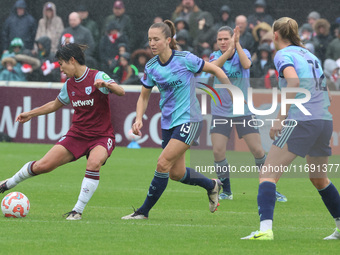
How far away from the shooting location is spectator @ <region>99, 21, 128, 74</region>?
20516 mm

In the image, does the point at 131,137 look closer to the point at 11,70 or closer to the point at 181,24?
the point at 181,24

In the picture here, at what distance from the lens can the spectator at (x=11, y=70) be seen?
20.9 m

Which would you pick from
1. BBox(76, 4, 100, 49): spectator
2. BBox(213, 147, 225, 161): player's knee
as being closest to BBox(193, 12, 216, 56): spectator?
BBox(76, 4, 100, 49): spectator

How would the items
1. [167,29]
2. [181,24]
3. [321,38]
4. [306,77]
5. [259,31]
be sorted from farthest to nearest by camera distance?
[181,24], [259,31], [321,38], [167,29], [306,77]

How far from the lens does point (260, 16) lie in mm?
20203

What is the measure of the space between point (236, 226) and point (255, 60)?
11378mm

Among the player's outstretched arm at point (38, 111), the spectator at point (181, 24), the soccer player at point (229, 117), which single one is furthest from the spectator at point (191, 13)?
Answer: the player's outstretched arm at point (38, 111)

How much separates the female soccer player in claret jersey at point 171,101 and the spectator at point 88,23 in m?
12.6

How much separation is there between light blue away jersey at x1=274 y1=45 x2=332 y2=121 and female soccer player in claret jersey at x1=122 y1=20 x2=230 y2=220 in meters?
1.63

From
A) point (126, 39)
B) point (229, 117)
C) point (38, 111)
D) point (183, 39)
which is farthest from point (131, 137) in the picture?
point (38, 111)

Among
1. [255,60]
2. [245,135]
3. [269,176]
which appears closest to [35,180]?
[245,135]

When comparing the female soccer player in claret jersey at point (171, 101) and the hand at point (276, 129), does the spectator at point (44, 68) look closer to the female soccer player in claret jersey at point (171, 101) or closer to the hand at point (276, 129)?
the female soccer player in claret jersey at point (171, 101)

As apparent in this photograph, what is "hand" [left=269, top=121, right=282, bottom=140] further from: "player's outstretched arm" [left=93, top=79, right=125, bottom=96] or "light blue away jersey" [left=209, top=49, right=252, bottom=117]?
"light blue away jersey" [left=209, top=49, right=252, bottom=117]

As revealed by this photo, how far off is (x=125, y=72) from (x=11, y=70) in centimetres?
320
